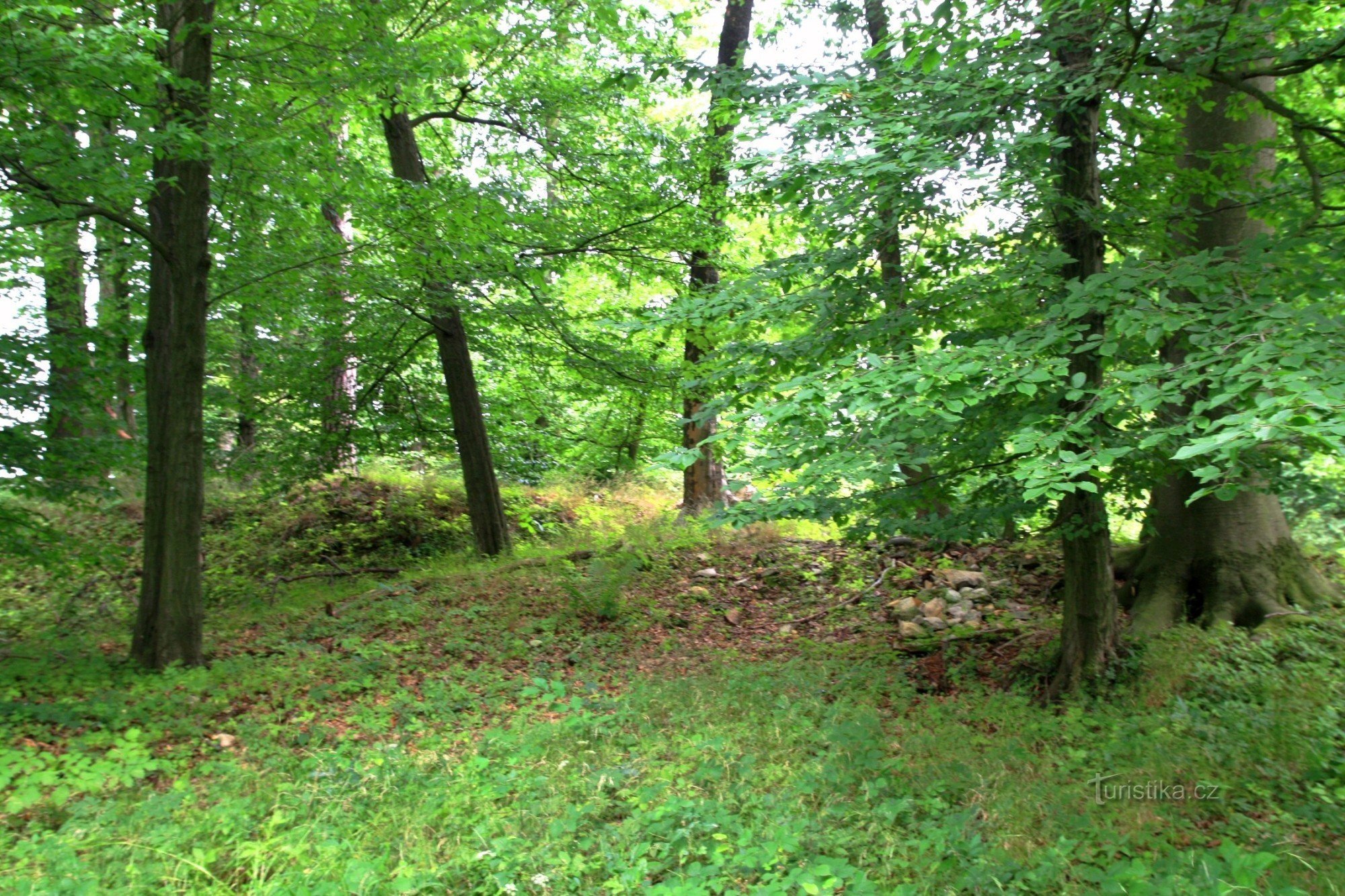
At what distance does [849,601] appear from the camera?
29.6ft

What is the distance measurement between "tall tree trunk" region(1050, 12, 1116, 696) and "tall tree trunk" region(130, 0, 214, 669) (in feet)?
21.3

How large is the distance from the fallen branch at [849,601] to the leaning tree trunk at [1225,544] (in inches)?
110

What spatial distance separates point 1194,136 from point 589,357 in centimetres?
614

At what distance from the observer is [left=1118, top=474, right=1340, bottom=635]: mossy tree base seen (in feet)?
21.1

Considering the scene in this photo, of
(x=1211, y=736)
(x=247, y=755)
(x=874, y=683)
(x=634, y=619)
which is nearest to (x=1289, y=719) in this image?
(x=1211, y=736)

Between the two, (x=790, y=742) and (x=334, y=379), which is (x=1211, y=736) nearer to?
(x=790, y=742)

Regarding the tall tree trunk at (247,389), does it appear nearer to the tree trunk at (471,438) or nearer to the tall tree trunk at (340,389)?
the tall tree trunk at (340,389)

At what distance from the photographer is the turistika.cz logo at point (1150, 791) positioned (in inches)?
176

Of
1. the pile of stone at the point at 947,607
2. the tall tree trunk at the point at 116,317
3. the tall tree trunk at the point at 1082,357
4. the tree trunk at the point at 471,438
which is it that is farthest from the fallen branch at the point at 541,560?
the tall tree trunk at the point at 1082,357

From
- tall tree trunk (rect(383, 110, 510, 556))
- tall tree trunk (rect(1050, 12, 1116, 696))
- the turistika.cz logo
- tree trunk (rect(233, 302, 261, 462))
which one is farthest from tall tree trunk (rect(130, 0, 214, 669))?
the turistika.cz logo

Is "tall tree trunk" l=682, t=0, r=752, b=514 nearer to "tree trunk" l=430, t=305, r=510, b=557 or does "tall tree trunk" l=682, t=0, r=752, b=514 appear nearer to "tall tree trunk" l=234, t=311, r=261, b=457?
"tree trunk" l=430, t=305, r=510, b=557

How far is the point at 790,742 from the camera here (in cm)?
545

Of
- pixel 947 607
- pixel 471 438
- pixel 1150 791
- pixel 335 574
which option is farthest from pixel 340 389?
pixel 1150 791

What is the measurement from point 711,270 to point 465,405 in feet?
12.1
